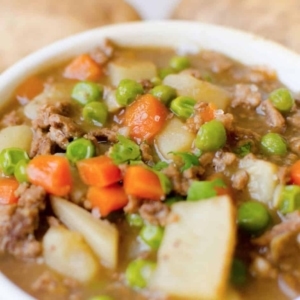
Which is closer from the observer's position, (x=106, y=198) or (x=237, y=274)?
(x=237, y=274)

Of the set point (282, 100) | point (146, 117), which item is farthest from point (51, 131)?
point (282, 100)

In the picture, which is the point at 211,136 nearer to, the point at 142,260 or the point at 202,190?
the point at 202,190

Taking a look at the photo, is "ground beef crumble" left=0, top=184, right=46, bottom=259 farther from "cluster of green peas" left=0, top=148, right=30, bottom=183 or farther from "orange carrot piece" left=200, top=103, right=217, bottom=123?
"orange carrot piece" left=200, top=103, right=217, bottom=123

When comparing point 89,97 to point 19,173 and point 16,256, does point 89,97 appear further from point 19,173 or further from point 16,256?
point 16,256

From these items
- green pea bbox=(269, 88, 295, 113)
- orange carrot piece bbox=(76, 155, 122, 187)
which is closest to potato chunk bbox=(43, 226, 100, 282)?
orange carrot piece bbox=(76, 155, 122, 187)

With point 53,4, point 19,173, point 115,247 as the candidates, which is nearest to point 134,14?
point 53,4

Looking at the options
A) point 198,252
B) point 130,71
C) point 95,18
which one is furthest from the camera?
point 95,18
